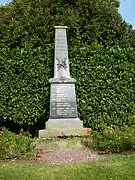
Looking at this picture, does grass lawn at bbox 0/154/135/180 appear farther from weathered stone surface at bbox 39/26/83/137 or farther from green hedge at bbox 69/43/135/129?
green hedge at bbox 69/43/135/129

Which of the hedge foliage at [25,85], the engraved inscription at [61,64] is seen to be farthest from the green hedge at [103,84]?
the hedge foliage at [25,85]

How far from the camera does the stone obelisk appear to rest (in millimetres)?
11266

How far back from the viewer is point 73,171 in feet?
20.2

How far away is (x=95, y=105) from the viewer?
39.7 feet

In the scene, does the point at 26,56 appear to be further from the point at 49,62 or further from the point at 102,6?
the point at 102,6

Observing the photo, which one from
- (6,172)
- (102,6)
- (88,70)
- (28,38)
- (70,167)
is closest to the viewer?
(6,172)

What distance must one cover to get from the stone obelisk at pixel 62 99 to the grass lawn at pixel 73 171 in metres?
4.43

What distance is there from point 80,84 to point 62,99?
107 centimetres

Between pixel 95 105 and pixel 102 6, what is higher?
pixel 102 6

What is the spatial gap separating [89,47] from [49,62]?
1598mm

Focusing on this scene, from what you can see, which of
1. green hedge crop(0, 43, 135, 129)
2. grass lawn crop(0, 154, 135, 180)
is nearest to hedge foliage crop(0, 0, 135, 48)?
green hedge crop(0, 43, 135, 129)

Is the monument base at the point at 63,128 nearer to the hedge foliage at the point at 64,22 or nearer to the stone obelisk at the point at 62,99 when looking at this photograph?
the stone obelisk at the point at 62,99

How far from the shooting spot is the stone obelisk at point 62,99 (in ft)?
37.0

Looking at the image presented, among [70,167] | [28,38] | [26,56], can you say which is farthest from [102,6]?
[70,167]
